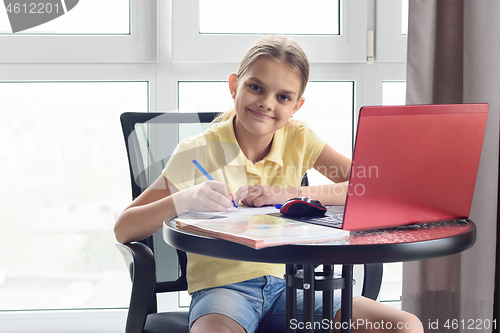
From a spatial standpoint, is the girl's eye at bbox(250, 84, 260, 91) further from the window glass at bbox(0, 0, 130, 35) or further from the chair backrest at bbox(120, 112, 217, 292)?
the window glass at bbox(0, 0, 130, 35)

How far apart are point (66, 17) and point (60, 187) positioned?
708 mm

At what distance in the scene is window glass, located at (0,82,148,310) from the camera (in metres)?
1.82

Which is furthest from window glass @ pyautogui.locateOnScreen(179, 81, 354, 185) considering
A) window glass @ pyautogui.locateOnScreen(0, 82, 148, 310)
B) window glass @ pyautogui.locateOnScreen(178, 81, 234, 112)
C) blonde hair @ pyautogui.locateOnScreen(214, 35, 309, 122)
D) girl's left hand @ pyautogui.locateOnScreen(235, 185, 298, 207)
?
girl's left hand @ pyautogui.locateOnScreen(235, 185, 298, 207)

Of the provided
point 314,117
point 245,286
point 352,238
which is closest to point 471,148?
point 352,238

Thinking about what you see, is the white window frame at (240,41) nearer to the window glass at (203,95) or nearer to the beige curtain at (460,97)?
the window glass at (203,95)

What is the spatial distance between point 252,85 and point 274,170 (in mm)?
240

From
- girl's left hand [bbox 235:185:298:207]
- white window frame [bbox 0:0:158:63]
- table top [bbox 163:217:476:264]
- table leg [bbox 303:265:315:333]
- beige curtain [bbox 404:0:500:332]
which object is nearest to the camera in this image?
table top [bbox 163:217:476:264]

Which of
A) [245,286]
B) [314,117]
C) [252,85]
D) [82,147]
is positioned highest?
[252,85]

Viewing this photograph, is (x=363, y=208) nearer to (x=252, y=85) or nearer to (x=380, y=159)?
(x=380, y=159)

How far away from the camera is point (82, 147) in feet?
6.04

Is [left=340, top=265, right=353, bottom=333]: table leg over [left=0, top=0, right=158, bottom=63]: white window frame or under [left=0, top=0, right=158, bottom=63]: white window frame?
under

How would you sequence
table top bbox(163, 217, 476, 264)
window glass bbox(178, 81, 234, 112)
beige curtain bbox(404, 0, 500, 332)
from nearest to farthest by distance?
1. table top bbox(163, 217, 476, 264)
2. beige curtain bbox(404, 0, 500, 332)
3. window glass bbox(178, 81, 234, 112)

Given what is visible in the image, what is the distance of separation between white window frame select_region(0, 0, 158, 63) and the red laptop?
1.34m

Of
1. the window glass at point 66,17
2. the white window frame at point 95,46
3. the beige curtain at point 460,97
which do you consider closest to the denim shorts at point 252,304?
the beige curtain at point 460,97
